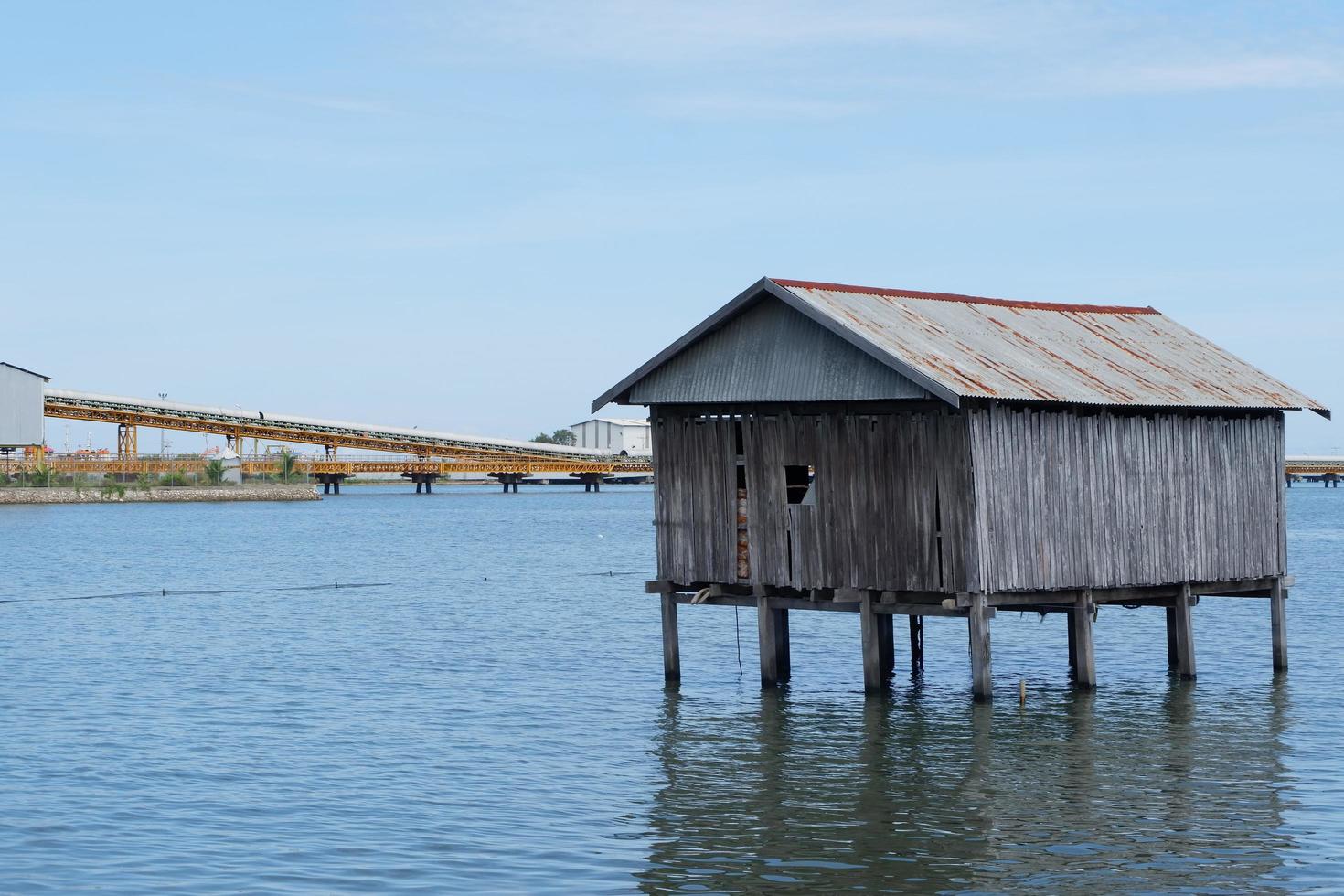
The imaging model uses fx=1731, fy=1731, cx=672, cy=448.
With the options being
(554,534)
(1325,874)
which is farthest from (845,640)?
(554,534)

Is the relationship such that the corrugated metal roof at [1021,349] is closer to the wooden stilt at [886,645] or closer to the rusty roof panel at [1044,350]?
the rusty roof panel at [1044,350]

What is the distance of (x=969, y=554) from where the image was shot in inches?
1020

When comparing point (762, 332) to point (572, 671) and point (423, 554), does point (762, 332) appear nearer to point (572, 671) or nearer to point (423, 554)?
point (572, 671)

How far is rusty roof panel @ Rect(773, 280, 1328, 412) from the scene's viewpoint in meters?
26.6

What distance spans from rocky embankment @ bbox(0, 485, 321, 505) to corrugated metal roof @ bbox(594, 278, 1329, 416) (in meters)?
135

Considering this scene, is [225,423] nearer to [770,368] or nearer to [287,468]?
[287,468]

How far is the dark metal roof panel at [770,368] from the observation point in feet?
87.1

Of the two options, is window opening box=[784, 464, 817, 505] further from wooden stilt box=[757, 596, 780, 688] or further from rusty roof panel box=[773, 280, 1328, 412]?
rusty roof panel box=[773, 280, 1328, 412]

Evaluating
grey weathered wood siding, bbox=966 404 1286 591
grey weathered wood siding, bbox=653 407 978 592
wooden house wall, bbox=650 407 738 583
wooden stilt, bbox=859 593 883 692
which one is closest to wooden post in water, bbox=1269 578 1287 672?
grey weathered wood siding, bbox=966 404 1286 591

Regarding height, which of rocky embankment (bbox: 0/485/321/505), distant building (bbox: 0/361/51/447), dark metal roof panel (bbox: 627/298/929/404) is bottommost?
dark metal roof panel (bbox: 627/298/929/404)

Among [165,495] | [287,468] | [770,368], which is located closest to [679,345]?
[770,368]

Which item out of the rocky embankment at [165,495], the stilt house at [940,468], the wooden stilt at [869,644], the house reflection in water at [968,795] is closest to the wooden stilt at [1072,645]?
the stilt house at [940,468]

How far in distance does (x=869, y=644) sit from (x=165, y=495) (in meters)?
148

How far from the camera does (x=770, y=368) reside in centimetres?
2784
